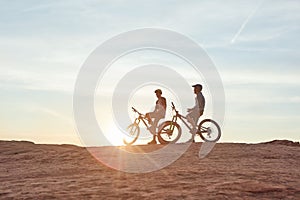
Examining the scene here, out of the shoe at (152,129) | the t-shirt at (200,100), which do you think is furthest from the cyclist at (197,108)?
the shoe at (152,129)

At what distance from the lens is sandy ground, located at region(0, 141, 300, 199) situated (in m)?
10.5

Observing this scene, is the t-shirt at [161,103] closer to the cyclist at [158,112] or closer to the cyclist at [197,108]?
the cyclist at [158,112]

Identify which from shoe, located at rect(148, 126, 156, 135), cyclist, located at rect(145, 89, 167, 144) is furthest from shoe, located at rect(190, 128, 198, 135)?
shoe, located at rect(148, 126, 156, 135)

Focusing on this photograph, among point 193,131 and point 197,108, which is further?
point 193,131

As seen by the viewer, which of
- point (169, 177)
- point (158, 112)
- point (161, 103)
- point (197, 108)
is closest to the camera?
point (169, 177)

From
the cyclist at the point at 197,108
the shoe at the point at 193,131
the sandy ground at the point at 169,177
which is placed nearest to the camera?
the sandy ground at the point at 169,177

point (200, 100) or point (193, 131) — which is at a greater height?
point (200, 100)

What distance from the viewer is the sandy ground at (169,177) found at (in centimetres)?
1048

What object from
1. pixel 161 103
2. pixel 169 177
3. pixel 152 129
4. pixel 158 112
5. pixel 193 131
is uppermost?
pixel 161 103

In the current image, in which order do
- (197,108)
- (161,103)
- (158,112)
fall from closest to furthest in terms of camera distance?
(197,108)
(161,103)
(158,112)

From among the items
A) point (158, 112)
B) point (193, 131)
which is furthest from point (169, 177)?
point (158, 112)

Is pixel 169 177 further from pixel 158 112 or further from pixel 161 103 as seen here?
pixel 158 112

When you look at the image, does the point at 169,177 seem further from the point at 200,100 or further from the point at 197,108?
the point at 200,100

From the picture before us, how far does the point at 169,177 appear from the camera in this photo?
12.0 m
